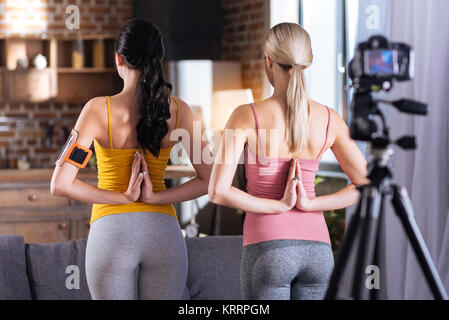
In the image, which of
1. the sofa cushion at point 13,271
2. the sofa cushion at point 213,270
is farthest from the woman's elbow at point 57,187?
the sofa cushion at point 213,270

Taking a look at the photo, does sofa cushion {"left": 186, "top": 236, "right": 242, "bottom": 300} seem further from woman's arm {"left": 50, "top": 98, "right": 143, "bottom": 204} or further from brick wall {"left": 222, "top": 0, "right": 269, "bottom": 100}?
brick wall {"left": 222, "top": 0, "right": 269, "bottom": 100}

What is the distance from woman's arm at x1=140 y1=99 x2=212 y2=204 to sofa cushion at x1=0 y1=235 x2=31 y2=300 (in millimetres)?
789

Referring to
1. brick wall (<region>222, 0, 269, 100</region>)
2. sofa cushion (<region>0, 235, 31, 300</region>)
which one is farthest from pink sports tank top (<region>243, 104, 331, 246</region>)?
brick wall (<region>222, 0, 269, 100</region>)

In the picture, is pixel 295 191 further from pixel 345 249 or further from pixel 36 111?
pixel 36 111

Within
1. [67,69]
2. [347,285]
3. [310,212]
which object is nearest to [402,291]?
[347,285]

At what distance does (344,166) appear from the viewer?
1745 millimetres

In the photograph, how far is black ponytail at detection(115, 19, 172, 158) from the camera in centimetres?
175

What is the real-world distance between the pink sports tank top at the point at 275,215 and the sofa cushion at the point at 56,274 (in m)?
0.93

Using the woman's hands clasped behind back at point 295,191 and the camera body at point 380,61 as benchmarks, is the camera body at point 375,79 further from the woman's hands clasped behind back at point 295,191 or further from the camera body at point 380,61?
the woman's hands clasped behind back at point 295,191

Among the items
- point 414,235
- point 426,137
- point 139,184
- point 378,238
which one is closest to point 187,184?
point 139,184

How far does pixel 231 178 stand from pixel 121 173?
0.38 meters

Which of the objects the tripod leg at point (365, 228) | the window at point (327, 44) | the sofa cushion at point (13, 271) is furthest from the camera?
the window at point (327, 44)

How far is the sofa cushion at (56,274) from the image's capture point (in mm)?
2303

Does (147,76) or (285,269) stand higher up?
(147,76)
